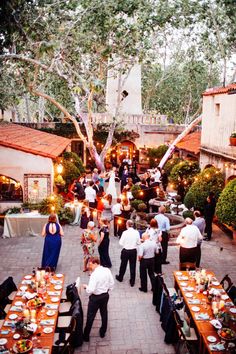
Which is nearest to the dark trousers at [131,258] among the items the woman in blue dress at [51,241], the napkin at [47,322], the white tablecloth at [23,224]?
the woman in blue dress at [51,241]

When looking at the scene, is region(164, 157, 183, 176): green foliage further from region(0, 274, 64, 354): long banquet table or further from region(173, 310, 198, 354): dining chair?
region(173, 310, 198, 354): dining chair

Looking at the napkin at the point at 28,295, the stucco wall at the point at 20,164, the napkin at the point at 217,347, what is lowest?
the napkin at the point at 217,347

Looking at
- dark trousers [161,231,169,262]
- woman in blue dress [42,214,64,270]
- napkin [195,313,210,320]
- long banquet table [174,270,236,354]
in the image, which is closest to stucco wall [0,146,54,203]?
woman in blue dress [42,214,64,270]

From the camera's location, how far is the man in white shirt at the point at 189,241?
390 inches

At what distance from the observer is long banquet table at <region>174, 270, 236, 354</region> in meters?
6.27

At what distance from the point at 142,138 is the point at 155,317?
2107 centimetres

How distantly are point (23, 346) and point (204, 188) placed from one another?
1067cm

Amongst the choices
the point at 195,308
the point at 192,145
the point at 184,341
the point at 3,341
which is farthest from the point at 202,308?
the point at 192,145

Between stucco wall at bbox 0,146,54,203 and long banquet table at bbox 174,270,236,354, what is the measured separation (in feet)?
26.3

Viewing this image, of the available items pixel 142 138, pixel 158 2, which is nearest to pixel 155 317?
pixel 158 2

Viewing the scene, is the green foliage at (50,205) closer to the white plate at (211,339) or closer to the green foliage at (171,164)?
the green foliage at (171,164)

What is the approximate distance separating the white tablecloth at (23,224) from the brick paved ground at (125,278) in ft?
1.22

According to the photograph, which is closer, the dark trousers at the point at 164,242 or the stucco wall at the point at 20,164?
the dark trousers at the point at 164,242

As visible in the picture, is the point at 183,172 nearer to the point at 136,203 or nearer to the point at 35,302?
the point at 136,203
